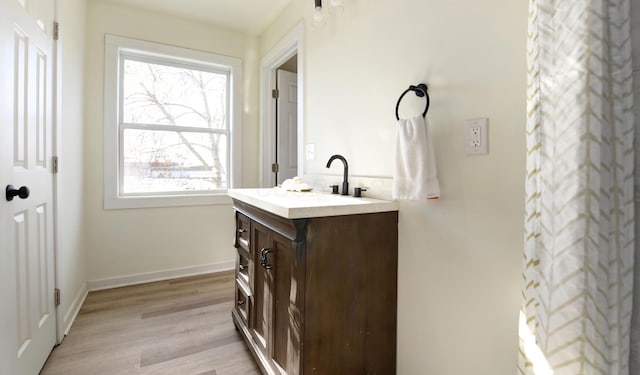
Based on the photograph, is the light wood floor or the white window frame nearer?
the light wood floor

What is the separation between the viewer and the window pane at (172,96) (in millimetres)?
2762

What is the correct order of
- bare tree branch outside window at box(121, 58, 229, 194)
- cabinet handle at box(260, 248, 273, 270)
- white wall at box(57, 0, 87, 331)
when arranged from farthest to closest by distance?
bare tree branch outside window at box(121, 58, 229, 194) < white wall at box(57, 0, 87, 331) < cabinet handle at box(260, 248, 273, 270)

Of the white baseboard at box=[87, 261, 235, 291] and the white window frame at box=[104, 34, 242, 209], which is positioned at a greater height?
the white window frame at box=[104, 34, 242, 209]

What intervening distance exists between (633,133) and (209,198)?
302 cm

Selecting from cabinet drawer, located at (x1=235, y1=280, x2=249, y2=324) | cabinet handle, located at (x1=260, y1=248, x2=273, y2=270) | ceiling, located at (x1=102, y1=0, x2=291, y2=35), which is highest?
ceiling, located at (x1=102, y1=0, x2=291, y2=35)

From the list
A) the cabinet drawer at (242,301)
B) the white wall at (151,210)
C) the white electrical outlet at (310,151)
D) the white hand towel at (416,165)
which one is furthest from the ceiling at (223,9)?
the cabinet drawer at (242,301)

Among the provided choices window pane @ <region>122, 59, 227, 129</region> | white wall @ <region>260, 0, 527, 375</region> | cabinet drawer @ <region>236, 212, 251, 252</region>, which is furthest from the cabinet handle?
window pane @ <region>122, 59, 227, 129</region>

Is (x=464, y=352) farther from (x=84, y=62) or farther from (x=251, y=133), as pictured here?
(x=84, y=62)

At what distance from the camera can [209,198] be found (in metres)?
3.05

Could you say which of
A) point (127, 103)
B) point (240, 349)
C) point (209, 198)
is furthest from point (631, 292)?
point (127, 103)

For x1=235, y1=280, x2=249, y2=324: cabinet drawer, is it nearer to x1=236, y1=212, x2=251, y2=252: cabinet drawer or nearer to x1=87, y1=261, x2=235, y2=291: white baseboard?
x1=236, y1=212, x2=251, y2=252: cabinet drawer

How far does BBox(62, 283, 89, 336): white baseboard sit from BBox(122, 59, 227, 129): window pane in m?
1.50

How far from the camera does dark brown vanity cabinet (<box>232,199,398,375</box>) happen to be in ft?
3.81

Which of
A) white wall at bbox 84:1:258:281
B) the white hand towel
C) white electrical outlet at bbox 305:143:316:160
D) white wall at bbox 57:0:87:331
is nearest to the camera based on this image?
the white hand towel
